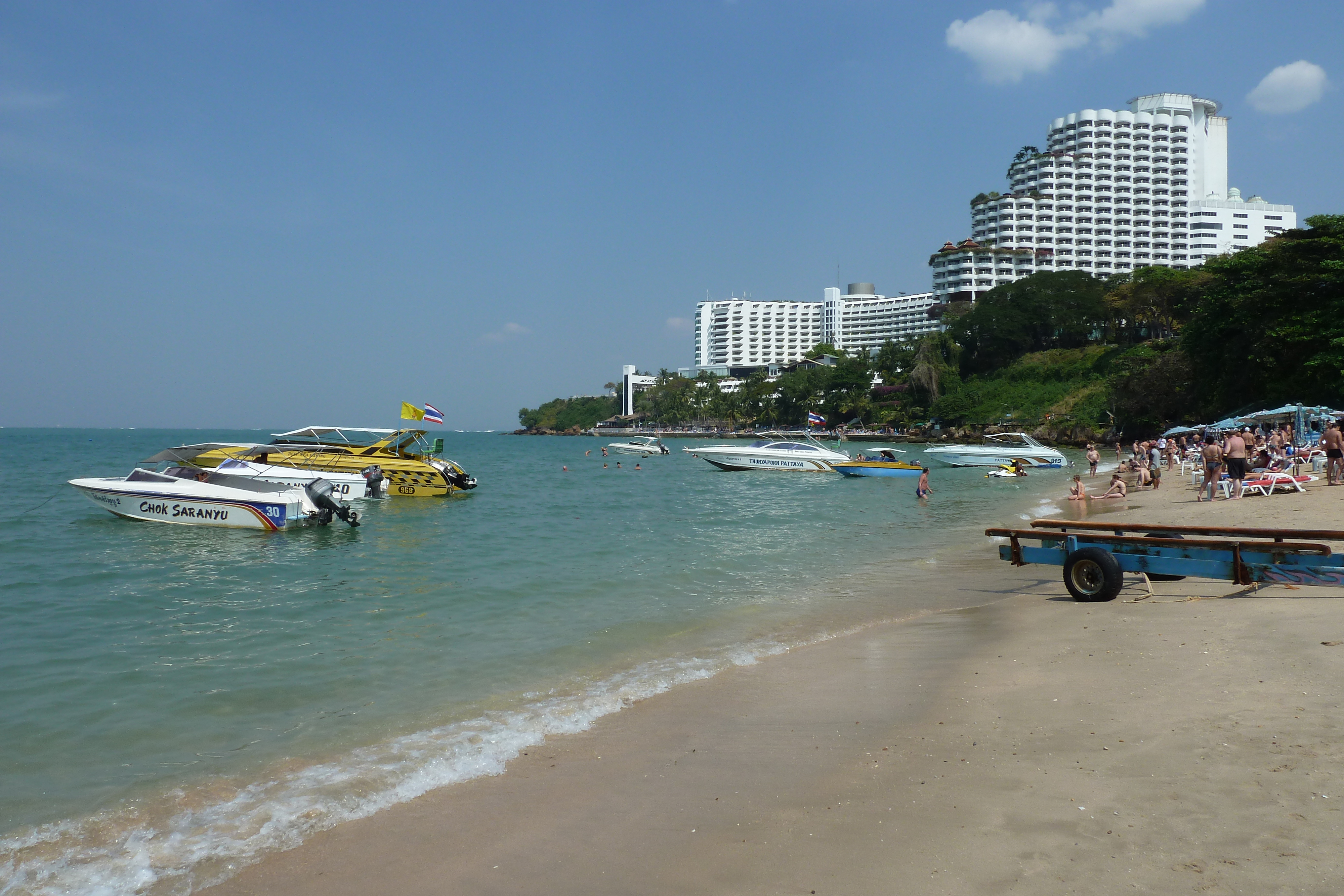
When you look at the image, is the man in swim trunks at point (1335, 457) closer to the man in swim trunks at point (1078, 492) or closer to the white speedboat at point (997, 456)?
the man in swim trunks at point (1078, 492)

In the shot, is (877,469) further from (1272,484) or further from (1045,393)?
(1045,393)

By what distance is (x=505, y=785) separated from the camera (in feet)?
18.9

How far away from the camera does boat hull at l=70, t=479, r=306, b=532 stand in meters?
20.9

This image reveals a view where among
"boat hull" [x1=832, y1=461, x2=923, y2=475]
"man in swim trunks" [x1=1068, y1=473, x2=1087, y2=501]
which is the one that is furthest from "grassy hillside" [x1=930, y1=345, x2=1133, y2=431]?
"man in swim trunks" [x1=1068, y1=473, x2=1087, y2=501]

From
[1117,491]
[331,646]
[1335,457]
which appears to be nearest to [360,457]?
[331,646]

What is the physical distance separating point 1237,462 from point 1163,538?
13886mm

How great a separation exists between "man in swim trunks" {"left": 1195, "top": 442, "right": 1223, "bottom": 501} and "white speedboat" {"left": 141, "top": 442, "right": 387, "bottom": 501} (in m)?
24.0

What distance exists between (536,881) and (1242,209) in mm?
174734

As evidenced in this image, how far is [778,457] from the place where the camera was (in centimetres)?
4750

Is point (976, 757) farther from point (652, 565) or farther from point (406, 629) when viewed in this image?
point (652, 565)

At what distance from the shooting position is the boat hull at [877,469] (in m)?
42.4

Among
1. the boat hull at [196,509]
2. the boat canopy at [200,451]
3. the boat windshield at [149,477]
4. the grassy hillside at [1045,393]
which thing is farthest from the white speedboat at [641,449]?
the boat hull at [196,509]

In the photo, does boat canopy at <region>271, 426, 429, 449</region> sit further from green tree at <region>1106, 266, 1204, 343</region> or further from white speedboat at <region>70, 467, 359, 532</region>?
green tree at <region>1106, 266, 1204, 343</region>

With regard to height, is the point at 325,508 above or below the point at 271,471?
below
